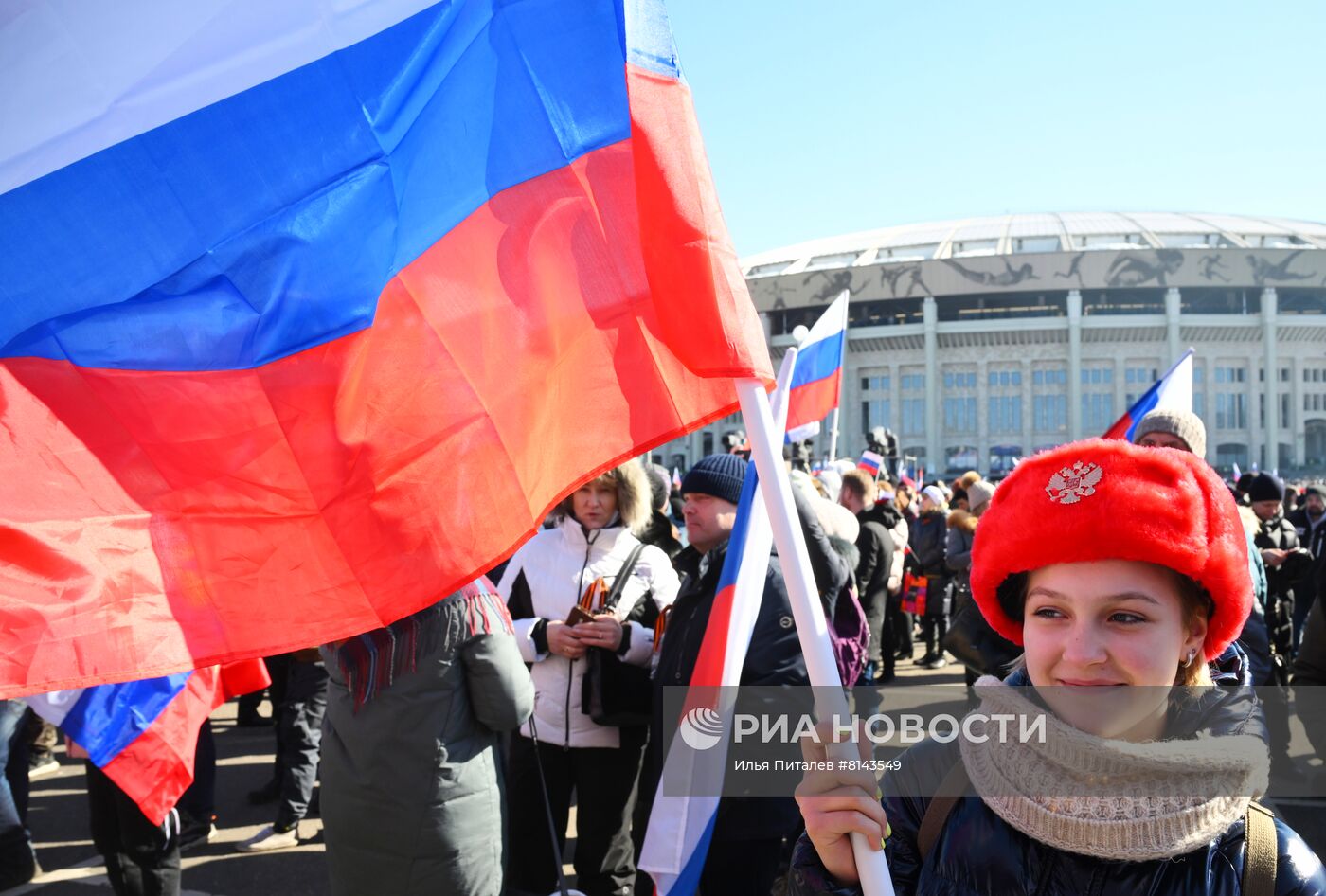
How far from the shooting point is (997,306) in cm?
6825

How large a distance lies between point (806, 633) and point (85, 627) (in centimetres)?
114

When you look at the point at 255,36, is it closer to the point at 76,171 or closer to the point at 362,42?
the point at 362,42

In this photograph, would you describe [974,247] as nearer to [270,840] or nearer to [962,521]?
[962,521]

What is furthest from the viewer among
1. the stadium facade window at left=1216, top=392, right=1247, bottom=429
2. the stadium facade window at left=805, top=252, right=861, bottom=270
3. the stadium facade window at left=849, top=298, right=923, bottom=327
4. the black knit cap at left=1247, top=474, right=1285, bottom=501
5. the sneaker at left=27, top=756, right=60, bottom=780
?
the stadium facade window at left=805, top=252, right=861, bottom=270

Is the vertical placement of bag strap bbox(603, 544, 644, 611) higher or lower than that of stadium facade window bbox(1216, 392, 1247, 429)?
higher

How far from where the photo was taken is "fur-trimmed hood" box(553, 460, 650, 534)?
12.6 ft

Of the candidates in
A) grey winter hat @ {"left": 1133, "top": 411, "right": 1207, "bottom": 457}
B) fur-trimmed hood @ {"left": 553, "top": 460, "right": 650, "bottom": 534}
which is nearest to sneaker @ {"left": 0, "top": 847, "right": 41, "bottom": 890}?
fur-trimmed hood @ {"left": 553, "top": 460, "right": 650, "bottom": 534}

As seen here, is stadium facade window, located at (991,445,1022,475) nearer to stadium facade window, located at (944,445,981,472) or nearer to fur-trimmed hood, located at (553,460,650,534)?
stadium facade window, located at (944,445,981,472)

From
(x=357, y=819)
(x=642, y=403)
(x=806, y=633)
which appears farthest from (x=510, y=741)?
(x=806, y=633)

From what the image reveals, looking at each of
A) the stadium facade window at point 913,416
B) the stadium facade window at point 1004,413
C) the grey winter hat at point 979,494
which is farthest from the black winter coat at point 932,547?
the stadium facade window at point 913,416

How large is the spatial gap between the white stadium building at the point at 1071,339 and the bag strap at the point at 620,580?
56.4 m

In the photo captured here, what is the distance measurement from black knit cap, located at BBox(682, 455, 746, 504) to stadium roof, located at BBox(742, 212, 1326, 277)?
63.3 metres

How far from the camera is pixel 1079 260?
64125 mm

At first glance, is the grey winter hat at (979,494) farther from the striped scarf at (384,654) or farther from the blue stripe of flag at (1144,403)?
the striped scarf at (384,654)
